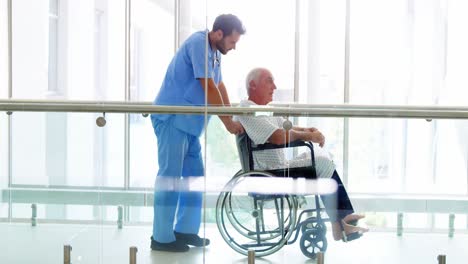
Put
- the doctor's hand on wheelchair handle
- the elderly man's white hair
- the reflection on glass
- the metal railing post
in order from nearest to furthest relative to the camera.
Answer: the doctor's hand on wheelchair handle < the metal railing post < the elderly man's white hair < the reflection on glass

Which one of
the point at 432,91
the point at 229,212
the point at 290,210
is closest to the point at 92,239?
the point at 229,212

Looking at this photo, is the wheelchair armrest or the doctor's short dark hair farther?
the doctor's short dark hair

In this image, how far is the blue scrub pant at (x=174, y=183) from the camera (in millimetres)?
4414

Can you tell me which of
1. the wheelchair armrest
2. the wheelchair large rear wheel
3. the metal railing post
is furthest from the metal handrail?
the metal railing post

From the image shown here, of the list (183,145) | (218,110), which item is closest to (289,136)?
(218,110)

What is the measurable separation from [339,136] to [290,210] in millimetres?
450

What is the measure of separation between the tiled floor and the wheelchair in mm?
47

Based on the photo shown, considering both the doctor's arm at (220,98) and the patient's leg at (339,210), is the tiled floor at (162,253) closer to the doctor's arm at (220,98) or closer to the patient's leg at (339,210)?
the patient's leg at (339,210)

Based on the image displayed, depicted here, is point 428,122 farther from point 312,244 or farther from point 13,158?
point 13,158

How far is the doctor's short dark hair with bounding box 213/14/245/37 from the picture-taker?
4.55 meters

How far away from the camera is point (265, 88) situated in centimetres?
465

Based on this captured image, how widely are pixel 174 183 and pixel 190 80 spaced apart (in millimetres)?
533

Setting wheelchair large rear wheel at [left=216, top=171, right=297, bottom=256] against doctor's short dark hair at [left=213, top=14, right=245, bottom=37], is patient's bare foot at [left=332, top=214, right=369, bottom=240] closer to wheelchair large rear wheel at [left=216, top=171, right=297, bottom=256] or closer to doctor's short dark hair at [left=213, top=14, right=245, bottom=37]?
wheelchair large rear wheel at [left=216, top=171, right=297, bottom=256]

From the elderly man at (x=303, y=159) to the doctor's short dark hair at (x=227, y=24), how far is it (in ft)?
1.22
